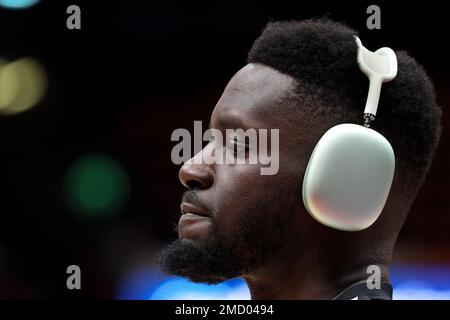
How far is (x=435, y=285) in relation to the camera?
478 cm

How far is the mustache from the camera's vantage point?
2051mm

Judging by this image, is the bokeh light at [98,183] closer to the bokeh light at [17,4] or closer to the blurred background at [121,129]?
the blurred background at [121,129]

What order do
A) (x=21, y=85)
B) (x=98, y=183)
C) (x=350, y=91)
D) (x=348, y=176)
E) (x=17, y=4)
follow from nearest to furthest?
(x=348, y=176), (x=350, y=91), (x=17, y=4), (x=21, y=85), (x=98, y=183)

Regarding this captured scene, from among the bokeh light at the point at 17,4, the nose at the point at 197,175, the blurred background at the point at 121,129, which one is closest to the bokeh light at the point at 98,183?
the blurred background at the point at 121,129

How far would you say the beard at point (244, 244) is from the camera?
200 centimetres

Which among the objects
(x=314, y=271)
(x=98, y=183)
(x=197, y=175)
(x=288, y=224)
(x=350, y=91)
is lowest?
(x=314, y=271)

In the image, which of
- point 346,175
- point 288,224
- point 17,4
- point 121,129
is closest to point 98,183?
point 121,129

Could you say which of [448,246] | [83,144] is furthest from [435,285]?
[83,144]

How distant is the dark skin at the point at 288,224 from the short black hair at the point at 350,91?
54mm

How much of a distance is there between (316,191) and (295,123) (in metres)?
0.21

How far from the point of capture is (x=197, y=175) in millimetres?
2076

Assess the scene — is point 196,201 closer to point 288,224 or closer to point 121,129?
point 288,224

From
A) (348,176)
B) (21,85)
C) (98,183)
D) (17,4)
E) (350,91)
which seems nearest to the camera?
(348,176)

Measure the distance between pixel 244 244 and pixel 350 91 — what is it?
1.54ft
